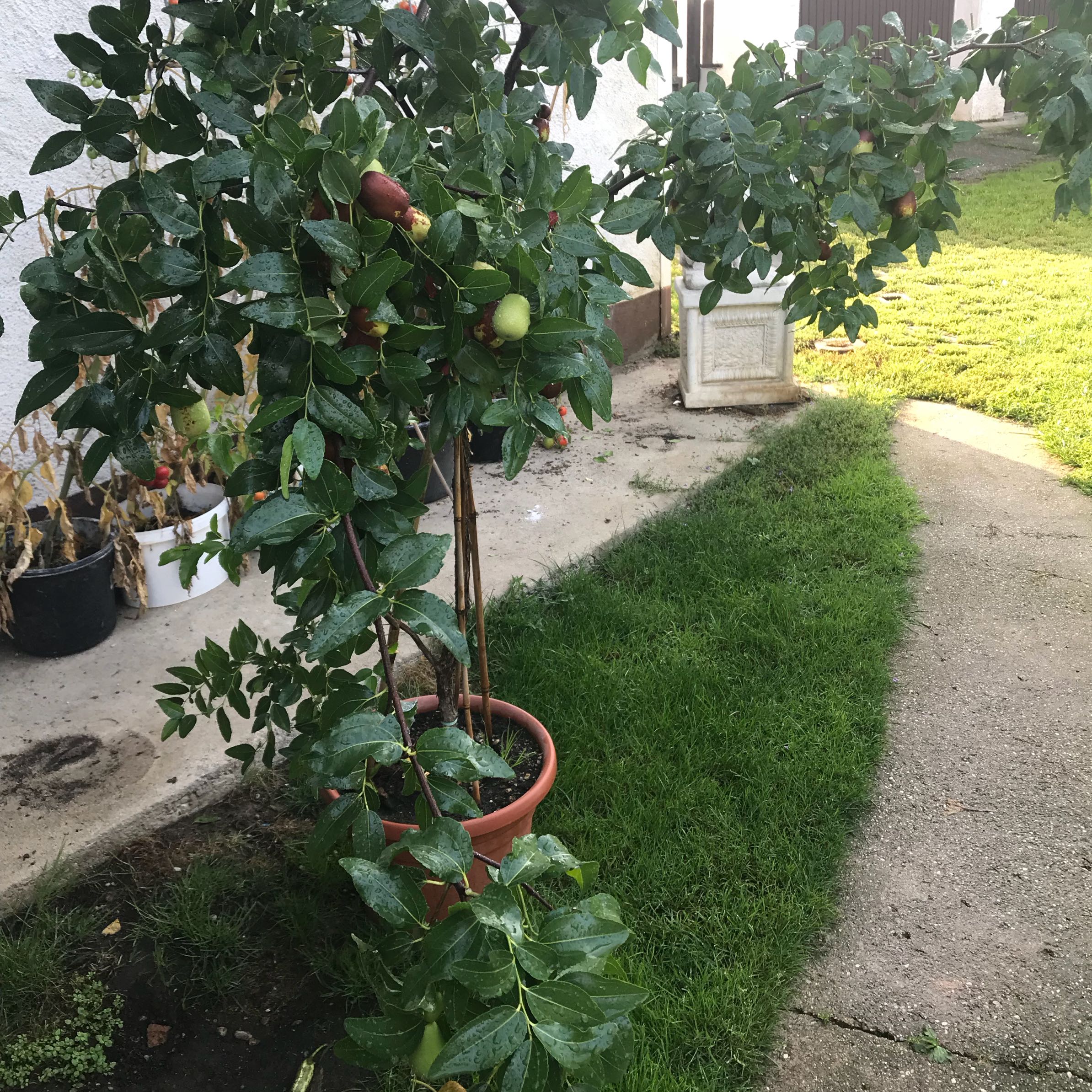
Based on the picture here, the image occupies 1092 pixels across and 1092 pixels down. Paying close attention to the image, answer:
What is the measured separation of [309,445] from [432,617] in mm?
228

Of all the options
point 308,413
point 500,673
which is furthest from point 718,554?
point 308,413

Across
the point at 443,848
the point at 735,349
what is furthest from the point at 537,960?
the point at 735,349

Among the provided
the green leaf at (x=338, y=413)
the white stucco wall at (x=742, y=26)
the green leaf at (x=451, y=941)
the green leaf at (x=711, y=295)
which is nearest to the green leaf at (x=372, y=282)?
the green leaf at (x=338, y=413)

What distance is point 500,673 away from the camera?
3098 mm

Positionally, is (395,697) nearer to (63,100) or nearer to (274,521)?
(274,521)

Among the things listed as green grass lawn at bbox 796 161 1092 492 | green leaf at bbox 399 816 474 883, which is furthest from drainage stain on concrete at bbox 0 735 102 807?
green grass lawn at bbox 796 161 1092 492

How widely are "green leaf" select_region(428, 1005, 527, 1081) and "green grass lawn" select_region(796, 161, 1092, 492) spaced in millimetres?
4372

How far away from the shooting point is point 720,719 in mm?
2920

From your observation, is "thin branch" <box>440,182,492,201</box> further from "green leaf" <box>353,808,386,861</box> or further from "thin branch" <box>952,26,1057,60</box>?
"thin branch" <box>952,26,1057,60</box>

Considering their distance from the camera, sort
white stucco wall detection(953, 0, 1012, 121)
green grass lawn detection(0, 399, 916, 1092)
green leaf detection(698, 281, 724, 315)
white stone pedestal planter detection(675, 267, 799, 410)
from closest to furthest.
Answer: green leaf detection(698, 281, 724, 315) < green grass lawn detection(0, 399, 916, 1092) < white stone pedestal planter detection(675, 267, 799, 410) < white stucco wall detection(953, 0, 1012, 121)

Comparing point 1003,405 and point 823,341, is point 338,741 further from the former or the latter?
point 823,341

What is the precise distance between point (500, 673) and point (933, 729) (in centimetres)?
129

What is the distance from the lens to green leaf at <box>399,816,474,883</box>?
41.4 inches

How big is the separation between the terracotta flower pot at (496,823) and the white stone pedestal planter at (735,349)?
11.0 ft
